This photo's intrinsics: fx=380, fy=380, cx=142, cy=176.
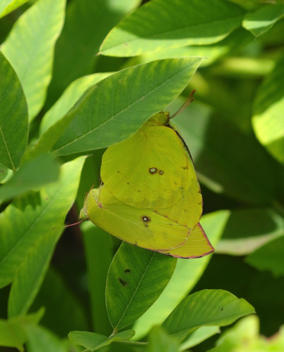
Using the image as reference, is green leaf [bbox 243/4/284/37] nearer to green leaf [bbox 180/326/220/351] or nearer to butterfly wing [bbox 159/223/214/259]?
butterfly wing [bbox 159/223/214/259]

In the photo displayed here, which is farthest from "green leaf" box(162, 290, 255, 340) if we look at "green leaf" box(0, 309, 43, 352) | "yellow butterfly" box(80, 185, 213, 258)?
"green leaf" box(0, 309, 43, 352)

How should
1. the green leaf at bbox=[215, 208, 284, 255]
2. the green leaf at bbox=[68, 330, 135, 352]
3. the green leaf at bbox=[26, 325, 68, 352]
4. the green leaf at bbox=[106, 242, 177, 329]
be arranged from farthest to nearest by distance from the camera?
the green leaf at bbox=[215, 208, 284, 255], the green leaf at bbox=[106, 242, 177, 329], the green leaf at bbox=[68, 330, 135, 352], the green leaf at bbox=[26, 325, 68, 352]

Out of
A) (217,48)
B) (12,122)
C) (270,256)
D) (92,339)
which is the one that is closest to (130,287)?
(92,339)

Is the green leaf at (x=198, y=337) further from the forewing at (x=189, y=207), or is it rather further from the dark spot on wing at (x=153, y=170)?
the dark spot on wing at (x=153, y=170)

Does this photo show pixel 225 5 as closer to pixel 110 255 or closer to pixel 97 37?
pixel 97 37

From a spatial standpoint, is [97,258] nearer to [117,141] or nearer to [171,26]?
[117,141]

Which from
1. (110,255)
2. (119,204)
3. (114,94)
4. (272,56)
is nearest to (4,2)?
(114,94)
